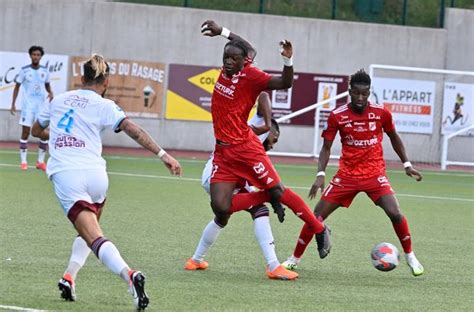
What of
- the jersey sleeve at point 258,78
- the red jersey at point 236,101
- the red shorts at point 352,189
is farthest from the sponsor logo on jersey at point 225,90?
the red shorts at point 352,189

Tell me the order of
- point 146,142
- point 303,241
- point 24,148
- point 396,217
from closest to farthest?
point 146,142
point 396,217
point 303,241
point 24,148

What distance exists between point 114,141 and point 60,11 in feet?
12.5

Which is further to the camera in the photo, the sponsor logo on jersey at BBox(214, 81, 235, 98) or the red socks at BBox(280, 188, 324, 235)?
the red socks at BBox(280, 188, 324, 235)

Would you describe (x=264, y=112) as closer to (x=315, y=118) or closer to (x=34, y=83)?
(x=34, y=83)

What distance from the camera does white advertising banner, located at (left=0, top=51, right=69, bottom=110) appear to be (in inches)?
1178

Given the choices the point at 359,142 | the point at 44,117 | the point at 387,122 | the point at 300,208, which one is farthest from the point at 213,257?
the point at 44,117

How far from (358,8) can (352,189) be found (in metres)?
22.3

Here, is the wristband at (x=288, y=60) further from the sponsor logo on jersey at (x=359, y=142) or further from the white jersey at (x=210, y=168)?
the sponsor logo on jersey at (x=359, y=142)

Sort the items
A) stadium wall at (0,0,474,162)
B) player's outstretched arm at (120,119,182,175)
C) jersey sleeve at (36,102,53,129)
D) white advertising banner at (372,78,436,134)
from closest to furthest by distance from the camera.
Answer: player's outstretched arm at (120,119,182,175), jersey sleeve at (36,102,53,129), stadium wall at (0,0,474,162), white advertising banner at (372,78,436,134)

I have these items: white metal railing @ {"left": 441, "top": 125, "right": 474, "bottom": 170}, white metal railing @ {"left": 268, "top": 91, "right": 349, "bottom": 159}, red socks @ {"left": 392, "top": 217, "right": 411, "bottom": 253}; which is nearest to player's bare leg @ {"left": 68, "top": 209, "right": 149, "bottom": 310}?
red socks @ {"left": 392, "top": 217, "right": 411, "bottom": 253}

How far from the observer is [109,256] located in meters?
8.49

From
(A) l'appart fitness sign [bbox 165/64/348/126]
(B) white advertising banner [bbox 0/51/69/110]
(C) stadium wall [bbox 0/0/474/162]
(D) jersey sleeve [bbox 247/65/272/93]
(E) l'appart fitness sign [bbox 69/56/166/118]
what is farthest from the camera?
(A) l'appart fitness sign [bbox 165/64/348/126]

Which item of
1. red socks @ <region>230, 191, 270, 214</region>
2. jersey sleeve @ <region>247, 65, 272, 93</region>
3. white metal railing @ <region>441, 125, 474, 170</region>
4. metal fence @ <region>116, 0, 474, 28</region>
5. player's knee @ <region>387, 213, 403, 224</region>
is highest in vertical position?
metal fence @ <region>116, 0, 474, 28</region>

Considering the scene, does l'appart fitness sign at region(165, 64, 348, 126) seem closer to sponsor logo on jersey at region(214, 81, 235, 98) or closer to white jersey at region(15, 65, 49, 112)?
white jersey at region(15, 65, 49, 112)
